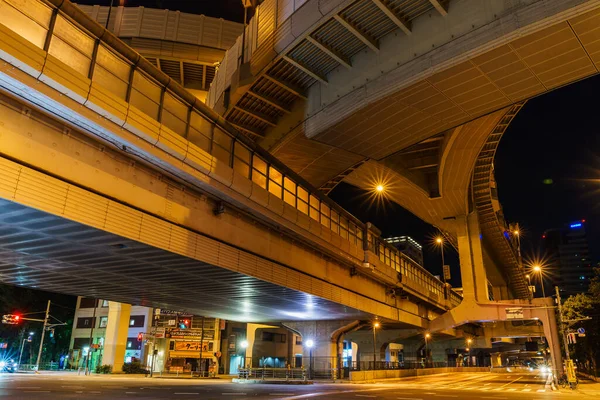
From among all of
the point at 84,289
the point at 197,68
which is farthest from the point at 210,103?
the point at 84,289

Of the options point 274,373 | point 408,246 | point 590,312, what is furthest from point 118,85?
point 408,246

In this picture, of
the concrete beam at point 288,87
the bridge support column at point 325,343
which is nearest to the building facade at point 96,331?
the bridge support column at point 325,343

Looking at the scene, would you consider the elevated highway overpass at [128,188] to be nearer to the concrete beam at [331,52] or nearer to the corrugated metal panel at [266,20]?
the concrete beam at [331,52]

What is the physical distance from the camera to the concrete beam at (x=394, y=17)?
1692 cm

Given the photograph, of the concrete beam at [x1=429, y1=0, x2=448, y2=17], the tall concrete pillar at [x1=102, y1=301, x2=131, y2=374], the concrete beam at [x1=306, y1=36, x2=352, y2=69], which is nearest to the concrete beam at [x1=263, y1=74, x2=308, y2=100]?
the concrete beam at [x1=306, y1=36, x2=352, y2=69]

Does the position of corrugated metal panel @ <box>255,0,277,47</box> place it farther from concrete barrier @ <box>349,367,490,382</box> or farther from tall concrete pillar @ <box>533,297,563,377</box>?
tall concrete pillar @ <box>533,297,563,377</box>

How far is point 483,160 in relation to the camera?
40844mm

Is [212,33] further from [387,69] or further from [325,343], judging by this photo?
[325,343]

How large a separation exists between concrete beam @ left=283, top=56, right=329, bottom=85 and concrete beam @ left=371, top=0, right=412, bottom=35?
17.5 ft

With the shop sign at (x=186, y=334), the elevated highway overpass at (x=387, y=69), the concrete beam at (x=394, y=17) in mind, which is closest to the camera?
the elevated highway overpass at (x=387, y=69)

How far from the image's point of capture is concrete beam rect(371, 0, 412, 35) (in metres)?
16.9

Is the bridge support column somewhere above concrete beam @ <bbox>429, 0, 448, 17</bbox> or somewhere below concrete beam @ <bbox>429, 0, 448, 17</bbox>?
below

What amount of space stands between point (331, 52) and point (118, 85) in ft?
32.6

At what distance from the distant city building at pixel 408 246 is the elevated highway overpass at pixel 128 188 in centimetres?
13659
